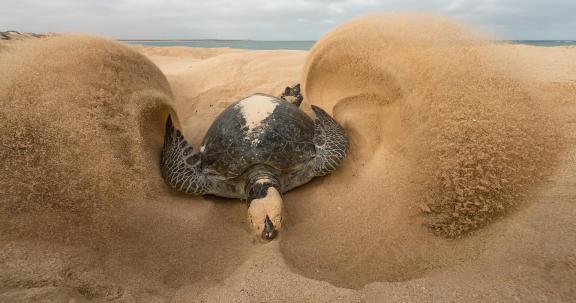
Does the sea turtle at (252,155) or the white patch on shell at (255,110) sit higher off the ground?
the white patch on shell at (255,110)

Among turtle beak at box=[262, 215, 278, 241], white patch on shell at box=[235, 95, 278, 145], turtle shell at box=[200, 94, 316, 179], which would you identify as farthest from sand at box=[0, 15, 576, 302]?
white patch on shell at box=[235, 95, 278, 145]

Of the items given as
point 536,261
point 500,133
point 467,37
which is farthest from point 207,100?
point 536,261

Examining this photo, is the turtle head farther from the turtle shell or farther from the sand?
the turtle shell

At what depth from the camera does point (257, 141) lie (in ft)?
8.25

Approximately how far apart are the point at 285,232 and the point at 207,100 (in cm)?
309

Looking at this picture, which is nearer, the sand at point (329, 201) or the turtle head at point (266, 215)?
the sand at point (329, 201)

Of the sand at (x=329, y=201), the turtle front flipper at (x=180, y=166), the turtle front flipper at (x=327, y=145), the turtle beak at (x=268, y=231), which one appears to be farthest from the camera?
the turtle front flipper at (x=327, y=145)

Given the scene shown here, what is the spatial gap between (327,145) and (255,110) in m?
0.81

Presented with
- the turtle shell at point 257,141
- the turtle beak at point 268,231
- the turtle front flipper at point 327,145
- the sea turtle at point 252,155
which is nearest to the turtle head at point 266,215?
the turtle beak at point 268,231

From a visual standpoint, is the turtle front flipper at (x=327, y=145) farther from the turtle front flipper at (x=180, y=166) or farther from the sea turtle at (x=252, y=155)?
the turtle front flipper at (x=180, y=166)

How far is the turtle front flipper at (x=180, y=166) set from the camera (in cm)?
240

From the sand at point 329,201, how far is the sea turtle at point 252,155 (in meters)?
0.14

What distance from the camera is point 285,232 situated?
1.95 m

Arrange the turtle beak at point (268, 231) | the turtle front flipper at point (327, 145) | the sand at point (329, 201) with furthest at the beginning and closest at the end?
the turtle front flipper at point (327, 145)
the turtle beak at point (268, 231)
the sand at point (329, 201)
